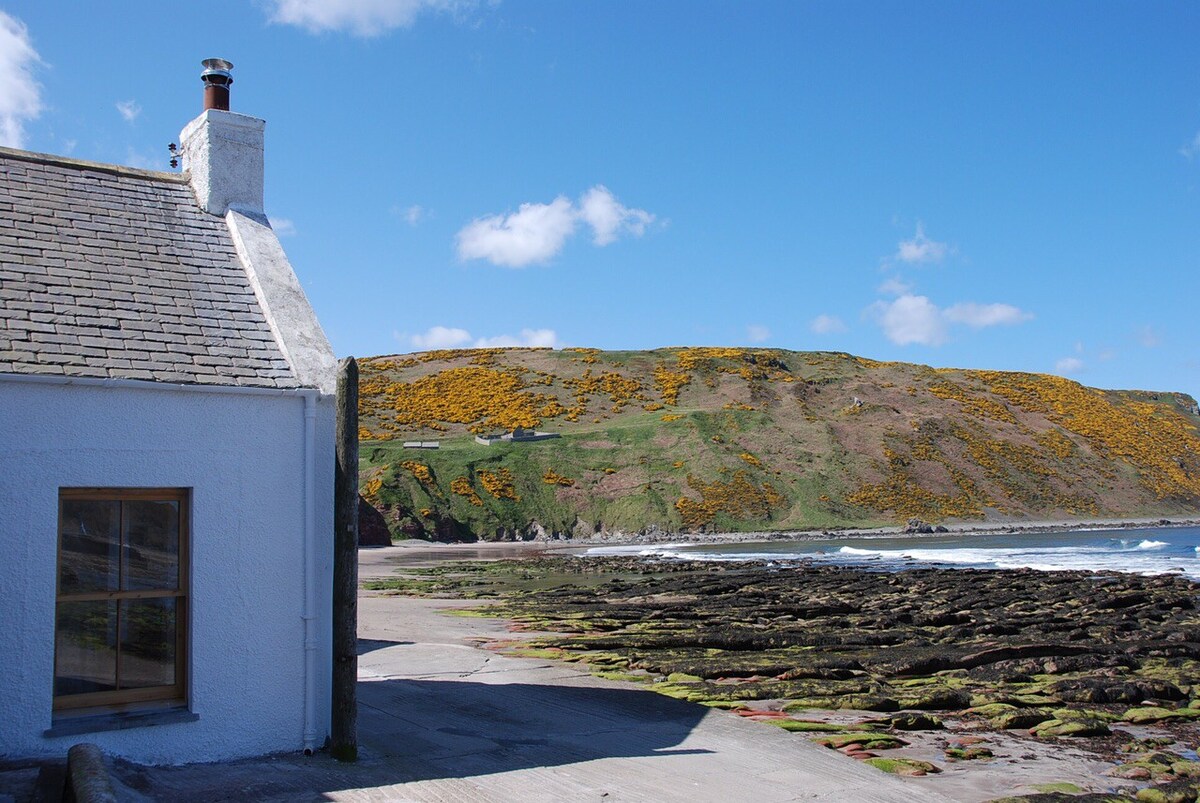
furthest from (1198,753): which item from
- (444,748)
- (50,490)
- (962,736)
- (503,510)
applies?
(503,510)

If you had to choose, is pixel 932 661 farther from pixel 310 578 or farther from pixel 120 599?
pixel 120 599

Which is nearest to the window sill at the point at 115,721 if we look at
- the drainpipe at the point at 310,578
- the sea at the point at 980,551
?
the drainpipe at the point at 310,578

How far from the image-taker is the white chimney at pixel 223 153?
10914 mm

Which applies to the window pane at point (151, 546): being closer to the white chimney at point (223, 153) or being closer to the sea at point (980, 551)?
the white chimney at point (223, 153)

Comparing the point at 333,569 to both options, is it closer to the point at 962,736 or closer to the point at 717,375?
the point at 962,736

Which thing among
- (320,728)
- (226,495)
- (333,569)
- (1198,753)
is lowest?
(1198,753)

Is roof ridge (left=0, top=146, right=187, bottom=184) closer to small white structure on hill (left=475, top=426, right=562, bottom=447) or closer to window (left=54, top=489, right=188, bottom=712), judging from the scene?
window (left=54, top=489, right=188, bottom=712)

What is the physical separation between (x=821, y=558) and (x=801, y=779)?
41.4m

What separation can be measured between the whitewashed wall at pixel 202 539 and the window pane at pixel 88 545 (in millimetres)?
206

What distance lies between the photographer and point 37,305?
28.5 feet

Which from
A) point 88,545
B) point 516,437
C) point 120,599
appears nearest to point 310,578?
point 120,599

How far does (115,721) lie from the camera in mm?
8023

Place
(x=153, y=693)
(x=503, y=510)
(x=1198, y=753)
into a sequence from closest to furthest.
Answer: (x=153, y=693) → (x=1198, y=753) → (x=503, y=510)

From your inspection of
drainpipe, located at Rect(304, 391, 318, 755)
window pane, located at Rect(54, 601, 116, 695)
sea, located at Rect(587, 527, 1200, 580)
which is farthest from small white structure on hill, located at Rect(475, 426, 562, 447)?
window pane, located at Rect(54, 601, 116, 695)
